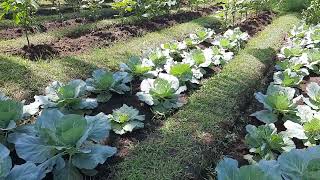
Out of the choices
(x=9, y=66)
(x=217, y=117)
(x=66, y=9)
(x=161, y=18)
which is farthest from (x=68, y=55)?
(x=66, y=9)

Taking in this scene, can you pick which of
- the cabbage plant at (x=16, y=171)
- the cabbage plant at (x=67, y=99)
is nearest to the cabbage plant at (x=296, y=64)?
the cabbage plant at (x=67, y=99)

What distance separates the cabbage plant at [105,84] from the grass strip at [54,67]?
0.76 m

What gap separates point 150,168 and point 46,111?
42.8 inches

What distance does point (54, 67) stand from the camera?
5.73 metres

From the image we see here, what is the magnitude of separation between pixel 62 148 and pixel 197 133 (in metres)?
1.62

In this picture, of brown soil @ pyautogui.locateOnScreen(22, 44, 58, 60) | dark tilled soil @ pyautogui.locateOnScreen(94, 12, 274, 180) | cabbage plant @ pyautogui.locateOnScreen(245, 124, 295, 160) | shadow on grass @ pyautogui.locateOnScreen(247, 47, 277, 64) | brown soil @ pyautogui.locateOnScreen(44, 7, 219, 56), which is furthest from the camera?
shadow on grass @ pyautogui.locateOnScreen(247, 47, 277, 64)

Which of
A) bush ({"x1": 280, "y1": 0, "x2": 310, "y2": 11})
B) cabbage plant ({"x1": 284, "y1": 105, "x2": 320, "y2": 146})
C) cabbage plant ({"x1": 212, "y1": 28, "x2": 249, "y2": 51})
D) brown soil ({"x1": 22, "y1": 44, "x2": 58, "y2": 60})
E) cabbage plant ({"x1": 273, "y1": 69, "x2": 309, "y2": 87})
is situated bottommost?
bush ({"x1": 280, "y1": 0, "x2": 310, "y2": 11})

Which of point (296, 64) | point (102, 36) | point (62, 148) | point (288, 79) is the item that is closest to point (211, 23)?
point (102, 36)

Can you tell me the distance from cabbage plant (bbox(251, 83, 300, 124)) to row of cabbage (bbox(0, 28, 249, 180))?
101 cm

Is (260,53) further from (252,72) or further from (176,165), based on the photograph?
(176,165)

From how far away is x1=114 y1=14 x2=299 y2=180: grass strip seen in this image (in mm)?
3475

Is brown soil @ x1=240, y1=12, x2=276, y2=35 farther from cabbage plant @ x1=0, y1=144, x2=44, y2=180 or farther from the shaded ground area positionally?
cabbage plant @ x1=0, y1=144, x2=44, y2=180

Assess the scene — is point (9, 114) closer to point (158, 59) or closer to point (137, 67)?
point (137, 67)

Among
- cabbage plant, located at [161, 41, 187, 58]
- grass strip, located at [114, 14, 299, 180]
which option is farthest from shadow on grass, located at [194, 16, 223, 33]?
grass strip, located at [114, 14, 299, 180]
